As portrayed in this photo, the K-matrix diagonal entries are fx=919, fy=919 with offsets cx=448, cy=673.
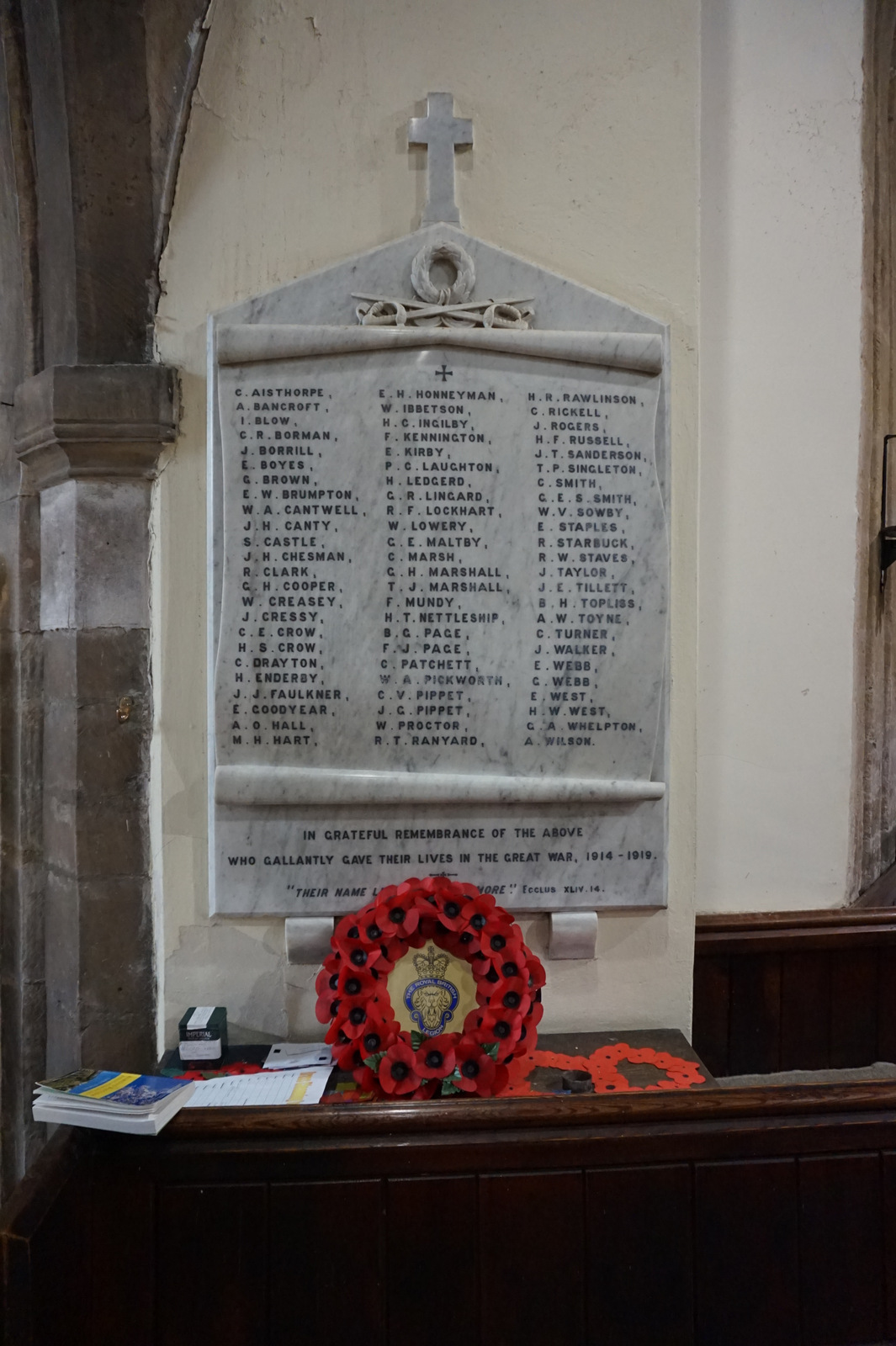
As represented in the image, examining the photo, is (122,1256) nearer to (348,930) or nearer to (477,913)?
(348,930)

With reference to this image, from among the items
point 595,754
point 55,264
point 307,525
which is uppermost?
point 55,264

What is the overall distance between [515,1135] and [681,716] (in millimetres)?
1024

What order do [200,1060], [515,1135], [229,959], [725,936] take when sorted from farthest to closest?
[725,936] → [229,959] → [200,1060] → [515,1135]

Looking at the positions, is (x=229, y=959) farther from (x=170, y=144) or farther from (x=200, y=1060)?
(x=170, y=144)

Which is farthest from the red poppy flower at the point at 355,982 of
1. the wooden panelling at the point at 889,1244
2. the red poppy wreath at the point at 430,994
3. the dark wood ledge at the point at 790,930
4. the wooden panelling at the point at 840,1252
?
the dark wood ledge at the point at 790,930

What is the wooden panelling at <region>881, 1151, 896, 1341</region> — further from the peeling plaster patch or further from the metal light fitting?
the metal light fitting

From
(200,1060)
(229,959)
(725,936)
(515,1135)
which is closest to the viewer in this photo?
(515,1135)

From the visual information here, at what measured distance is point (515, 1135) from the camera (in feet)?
5.05

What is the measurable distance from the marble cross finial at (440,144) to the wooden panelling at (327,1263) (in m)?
1.98

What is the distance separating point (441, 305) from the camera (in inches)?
82.0

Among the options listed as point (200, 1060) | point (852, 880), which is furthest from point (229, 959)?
point (852, 880)

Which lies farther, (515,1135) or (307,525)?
(307,525)

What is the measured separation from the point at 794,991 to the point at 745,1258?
117cm

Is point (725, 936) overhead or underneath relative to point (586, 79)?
underneath
